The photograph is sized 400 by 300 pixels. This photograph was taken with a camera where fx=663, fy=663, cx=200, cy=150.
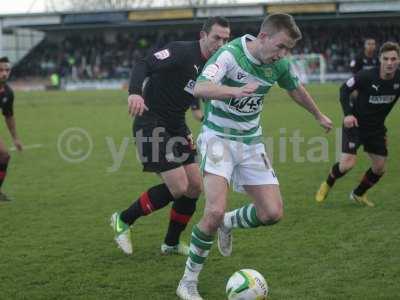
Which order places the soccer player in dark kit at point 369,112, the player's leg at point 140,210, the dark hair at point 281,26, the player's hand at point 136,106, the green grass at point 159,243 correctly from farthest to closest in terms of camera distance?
the soccer player in dark kit at point 369,112 → the player's leg at point 140,210 → the player's hand at point 136,106 → the green grass at point 159,243 → the dark hair at point 281,26

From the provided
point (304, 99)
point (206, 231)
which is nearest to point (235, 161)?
point (206, 231)

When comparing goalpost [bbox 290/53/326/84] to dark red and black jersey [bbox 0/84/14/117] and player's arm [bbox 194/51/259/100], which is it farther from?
player's arm [bbox 194/51/259/100]

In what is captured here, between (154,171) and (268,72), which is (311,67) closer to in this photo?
(154,171)

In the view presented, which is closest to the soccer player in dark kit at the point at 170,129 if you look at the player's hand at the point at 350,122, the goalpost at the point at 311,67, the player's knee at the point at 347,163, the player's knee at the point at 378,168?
the player's hand at the point at 350,122

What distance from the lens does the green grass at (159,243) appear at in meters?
5.19

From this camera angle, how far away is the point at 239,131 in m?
5.18

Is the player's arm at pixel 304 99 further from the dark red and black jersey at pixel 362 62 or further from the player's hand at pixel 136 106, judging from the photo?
the dark red and black jersey at pixel 362 62

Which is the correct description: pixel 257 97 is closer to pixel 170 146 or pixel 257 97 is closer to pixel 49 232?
pixel 170 146

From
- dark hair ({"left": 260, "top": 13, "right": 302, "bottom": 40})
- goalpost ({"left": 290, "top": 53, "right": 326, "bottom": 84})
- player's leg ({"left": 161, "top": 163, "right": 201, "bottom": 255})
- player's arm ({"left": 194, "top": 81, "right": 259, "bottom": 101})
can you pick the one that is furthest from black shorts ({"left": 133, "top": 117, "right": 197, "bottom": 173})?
goalpost ({"left": 290, "top": 53, "right": 326, "bottom": 84})

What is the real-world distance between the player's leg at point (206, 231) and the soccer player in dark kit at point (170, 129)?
3.08 feet

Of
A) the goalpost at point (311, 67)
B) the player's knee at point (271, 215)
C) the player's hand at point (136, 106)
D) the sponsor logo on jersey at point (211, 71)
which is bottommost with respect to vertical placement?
the goalpost at point (311, 67)

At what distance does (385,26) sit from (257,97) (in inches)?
1568

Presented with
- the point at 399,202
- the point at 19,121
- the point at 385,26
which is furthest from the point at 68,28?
the point at 399,202

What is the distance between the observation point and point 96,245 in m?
6.55
